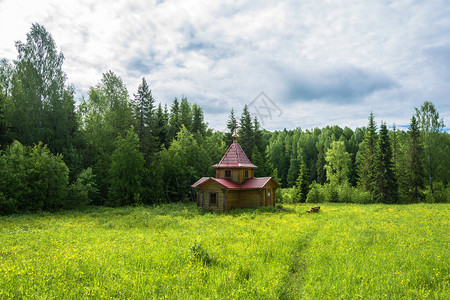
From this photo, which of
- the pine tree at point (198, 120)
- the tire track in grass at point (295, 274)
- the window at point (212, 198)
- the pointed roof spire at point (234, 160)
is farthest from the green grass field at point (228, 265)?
the pine tree at point (198, 120)

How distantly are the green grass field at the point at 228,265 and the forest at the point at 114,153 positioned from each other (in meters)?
12.8

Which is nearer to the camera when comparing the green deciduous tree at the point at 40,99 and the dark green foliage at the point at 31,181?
the dark green foliage at the point at 31,181

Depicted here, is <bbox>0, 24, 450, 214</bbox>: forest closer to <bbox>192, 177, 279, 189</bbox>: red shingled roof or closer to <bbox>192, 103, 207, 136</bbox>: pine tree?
<bbox>192, 103, 207, 136</bbox>: pine tree

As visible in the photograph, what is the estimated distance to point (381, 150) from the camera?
40.2 m

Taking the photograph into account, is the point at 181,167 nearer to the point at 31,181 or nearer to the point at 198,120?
the point at 31,181

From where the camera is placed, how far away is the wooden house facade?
88.7 feet

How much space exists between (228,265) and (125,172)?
84.6 ft

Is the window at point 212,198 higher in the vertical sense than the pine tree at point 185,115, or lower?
lower

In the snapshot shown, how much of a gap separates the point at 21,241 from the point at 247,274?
11.5 metres

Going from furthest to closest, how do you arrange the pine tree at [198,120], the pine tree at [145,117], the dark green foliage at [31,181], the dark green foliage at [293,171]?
the dark green foliage at [293,171] < the pine tree at [198,120] < the pine tree at [145,117] < the dark green foliage at [31,181]

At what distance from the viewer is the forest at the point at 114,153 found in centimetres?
2561

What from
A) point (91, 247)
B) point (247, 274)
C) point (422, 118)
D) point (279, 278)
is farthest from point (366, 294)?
point (422, 118)

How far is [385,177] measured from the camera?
39469mm

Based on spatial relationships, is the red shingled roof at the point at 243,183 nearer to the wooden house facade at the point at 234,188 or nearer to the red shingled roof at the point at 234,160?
the wooden house facade at the point at 234,188
